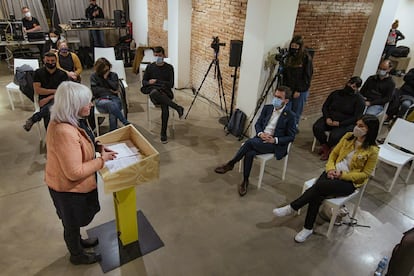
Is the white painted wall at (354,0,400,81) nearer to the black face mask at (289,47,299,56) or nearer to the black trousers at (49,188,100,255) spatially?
the black face mask at (289,47,299,56)

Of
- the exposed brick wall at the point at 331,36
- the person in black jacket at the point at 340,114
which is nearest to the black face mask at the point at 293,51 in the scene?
the exposed brick wall at the point at 331,36

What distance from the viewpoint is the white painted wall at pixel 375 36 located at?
5367 mm

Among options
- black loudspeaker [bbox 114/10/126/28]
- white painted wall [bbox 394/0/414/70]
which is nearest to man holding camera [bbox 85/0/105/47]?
black loudspeaker [bbox 114/10/126/28]

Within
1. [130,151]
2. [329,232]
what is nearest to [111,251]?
[130,151]

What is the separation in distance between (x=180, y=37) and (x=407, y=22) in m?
6.66

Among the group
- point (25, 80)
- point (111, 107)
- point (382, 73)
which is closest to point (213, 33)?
point (111, 107)

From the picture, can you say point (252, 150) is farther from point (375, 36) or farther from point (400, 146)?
point (375, 36)

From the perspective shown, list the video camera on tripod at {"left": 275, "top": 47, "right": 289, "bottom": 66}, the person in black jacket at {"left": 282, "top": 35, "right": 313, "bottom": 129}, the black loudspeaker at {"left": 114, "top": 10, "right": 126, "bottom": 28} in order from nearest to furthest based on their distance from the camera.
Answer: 1. the video camera on tripod at {"left": 275, "top": 47, "right": 289, "bottom": 66}
2. the person in black jacket at {"left": 282, "top": 35, "right": 313, "bottom": 129}
3. the black loudspeaker at {"left": 114, "top": 10, "right": 126, "bottom": 28}

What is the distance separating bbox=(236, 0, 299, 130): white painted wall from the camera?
4016mm

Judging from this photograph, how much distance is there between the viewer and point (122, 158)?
2.18 m

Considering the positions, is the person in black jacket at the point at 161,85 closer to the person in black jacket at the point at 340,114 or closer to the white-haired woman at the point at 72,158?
the person in black jacket at the point at 340,114

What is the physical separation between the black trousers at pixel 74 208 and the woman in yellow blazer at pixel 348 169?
6.23 feet

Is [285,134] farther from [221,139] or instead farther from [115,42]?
[115,42]

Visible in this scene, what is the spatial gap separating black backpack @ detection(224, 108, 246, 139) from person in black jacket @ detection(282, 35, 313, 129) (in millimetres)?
807
